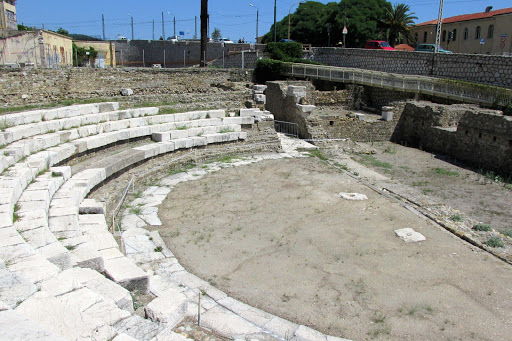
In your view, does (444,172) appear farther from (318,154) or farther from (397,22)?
(397,22)

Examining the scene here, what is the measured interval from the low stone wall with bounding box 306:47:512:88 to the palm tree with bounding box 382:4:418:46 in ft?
48.3

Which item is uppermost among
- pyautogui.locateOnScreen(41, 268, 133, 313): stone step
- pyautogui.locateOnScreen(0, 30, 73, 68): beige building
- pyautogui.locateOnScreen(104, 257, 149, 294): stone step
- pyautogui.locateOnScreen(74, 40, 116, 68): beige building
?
pyautogui.locateOnScreen(74, 40, 116, 68): beige building

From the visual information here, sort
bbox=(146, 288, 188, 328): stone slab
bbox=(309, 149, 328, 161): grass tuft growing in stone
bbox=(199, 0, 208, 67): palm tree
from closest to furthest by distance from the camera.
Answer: bbox=(146, 288, 188, 328): stone slab, bbox=(309, 149, 328, 161): grass tuft growing in stone, bbox=(199, 0, 208, 67): palm tree

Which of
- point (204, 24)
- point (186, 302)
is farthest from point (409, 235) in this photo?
point (204, 24)

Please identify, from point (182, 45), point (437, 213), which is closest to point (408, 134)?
point (437, 213)

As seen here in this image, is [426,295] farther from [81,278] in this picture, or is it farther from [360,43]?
[360,43]

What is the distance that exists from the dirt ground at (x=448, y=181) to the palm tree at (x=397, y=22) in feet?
95.4

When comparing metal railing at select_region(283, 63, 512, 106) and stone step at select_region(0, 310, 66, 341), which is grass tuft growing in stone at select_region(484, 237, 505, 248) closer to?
stone step at select_region(0, 310, 66, 341)

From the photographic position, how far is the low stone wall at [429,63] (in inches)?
762

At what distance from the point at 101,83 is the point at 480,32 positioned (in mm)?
32210

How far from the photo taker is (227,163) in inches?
527

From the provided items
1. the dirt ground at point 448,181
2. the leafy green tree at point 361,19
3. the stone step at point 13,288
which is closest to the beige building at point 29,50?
the dirt ground at point 448,181

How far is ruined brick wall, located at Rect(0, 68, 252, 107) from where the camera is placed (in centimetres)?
1427

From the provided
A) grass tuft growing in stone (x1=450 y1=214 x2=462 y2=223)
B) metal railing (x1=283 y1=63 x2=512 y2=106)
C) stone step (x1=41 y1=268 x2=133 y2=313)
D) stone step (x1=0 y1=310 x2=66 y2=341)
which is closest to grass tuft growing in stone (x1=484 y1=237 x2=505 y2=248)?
grass tuft growing in stone (x1=450 y1=214 x2=462 y2=223)
